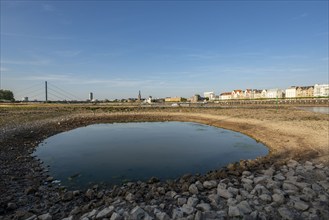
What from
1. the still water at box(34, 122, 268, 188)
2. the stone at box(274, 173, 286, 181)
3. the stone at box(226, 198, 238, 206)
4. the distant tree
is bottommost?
the still water at box(34, 122, 268, 188)

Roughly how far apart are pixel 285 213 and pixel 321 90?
181999mm

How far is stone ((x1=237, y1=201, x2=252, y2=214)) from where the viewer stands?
6.25m

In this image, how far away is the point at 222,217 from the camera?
599 cm

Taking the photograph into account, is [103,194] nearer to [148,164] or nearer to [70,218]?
[70,218]

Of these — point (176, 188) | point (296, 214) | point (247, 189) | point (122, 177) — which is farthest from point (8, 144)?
point (296, 214)

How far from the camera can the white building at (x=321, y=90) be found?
143m

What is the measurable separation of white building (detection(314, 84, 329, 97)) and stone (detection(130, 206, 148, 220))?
587 feet

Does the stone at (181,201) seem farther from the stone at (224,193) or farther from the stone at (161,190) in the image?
the stone at (224,193)

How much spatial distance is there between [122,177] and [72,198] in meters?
3.39

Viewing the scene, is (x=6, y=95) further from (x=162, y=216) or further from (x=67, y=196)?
(x=162, y=216)

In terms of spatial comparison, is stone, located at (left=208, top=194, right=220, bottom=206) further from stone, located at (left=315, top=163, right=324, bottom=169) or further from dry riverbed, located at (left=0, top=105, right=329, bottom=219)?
stone, located at (left=315, top=163, right=324, bottom=169)

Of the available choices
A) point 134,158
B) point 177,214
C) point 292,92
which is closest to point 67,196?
point 177,214

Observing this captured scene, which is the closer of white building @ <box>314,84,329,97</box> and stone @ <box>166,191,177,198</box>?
stone @ <box>166,191,177,198</box>

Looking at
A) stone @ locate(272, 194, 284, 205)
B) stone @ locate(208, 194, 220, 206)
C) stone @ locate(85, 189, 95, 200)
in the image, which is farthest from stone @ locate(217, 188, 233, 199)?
stone @ locate(85, 189, 95, 200)
